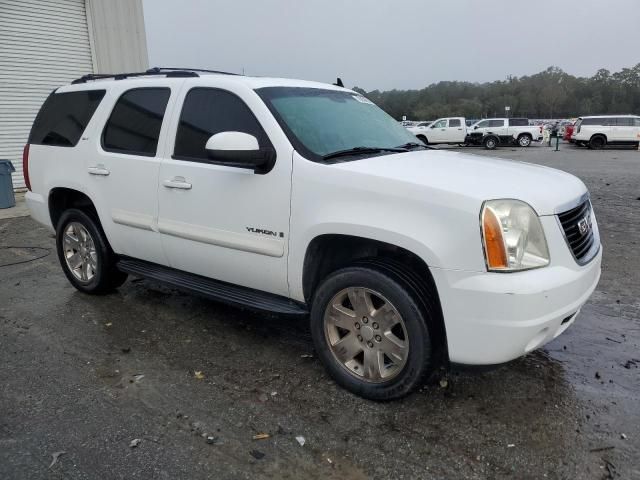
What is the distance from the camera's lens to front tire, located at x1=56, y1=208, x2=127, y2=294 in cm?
452

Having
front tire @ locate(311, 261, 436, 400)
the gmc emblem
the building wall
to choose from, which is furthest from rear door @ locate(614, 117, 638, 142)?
front tire @ locate(311, 261, 436, 400)

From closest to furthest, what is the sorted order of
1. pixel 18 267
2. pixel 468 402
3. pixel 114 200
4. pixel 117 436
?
pixel 117 436, pixel 468 402, pixel 114 200, pixel 18 267

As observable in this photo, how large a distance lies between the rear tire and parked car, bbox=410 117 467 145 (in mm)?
7128

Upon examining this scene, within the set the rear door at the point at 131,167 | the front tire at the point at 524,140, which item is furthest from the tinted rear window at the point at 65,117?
the front tire at the point at 524,140

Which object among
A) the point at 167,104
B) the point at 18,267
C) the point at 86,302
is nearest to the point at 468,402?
the point at 167,104

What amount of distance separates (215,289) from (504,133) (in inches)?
1189

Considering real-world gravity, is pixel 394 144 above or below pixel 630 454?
above

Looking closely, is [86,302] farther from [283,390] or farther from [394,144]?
[394,144]

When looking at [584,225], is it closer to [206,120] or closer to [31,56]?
[206,120]

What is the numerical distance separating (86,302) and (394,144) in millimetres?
3135

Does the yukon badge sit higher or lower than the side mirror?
lower

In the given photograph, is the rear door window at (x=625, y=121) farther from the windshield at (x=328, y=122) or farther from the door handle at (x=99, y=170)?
the door handle at (x=99, y=170)

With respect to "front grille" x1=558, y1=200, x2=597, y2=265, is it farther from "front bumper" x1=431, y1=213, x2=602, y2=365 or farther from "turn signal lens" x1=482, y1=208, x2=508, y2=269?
"turn signal lens" x1=482, y1=208, x2=508, y2=269

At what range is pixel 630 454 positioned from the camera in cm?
248
